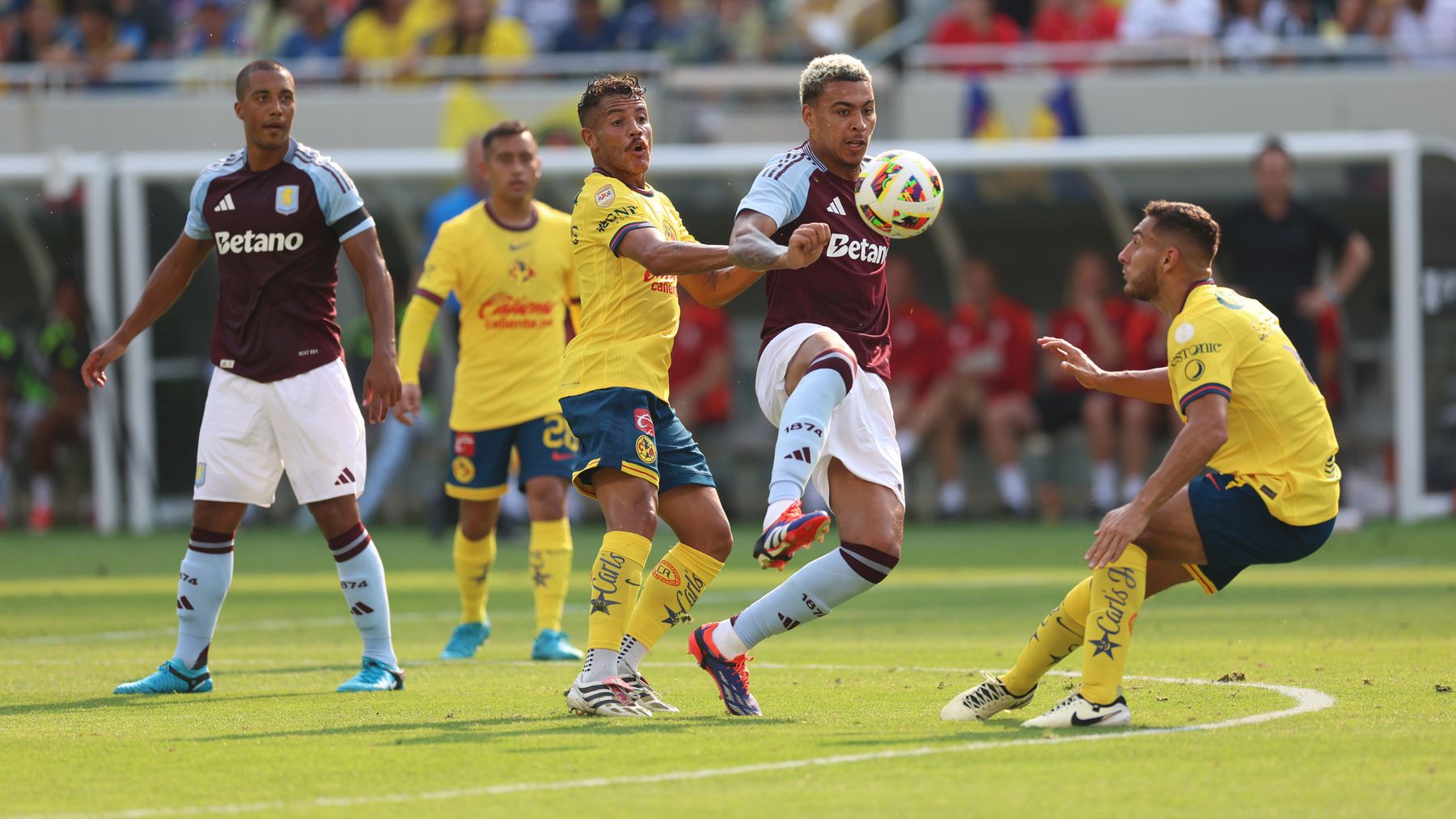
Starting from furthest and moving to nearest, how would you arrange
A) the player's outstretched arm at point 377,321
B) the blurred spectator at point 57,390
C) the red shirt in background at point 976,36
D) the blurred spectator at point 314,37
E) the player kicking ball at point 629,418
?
the blurred spectator at point 314,37 → the red shirt in background at point 976,36 → the blurred spectator at point 57,390 → the player's outstretched arm at point 377,321 → the player kicking ball at point 629,418

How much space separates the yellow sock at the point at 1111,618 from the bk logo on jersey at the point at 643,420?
1.64m

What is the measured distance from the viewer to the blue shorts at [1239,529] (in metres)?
6.08

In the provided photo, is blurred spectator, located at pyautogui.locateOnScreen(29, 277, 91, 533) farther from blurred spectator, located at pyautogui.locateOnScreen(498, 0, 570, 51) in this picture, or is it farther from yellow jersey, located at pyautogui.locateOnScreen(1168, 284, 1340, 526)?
yellow jersey, located at pyautogui.locateOnScreen(1168, 284, 1340, 526)

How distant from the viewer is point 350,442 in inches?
306

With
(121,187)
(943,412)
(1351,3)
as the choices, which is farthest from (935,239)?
(121,187)

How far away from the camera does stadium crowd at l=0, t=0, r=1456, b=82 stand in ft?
64.4

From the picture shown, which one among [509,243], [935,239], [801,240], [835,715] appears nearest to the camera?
[801,240]

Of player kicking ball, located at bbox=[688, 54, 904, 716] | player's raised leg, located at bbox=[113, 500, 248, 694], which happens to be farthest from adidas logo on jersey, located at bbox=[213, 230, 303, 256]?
player kicking ball, located at bbox=[688, 54, 904, 716]

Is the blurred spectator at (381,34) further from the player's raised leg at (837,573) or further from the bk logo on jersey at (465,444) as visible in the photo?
the player's raised leg at (837,573)

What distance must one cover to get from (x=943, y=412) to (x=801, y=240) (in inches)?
476

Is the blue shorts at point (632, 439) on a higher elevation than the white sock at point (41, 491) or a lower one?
higher

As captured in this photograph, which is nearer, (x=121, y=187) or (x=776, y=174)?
(x=776, y=174)

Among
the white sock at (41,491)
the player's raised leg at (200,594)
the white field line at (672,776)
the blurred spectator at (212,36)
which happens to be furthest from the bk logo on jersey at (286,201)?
the blurred spectator at (212,36)

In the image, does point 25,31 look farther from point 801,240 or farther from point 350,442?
point 801,240
